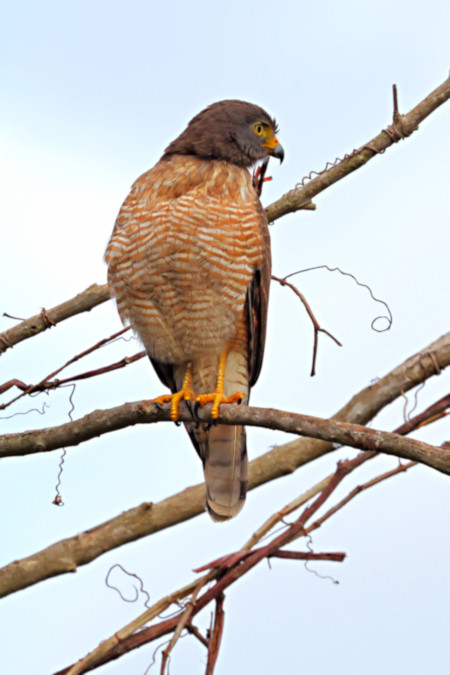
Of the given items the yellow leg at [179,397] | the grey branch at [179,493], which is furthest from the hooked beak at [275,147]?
the grey branch at [179,493]

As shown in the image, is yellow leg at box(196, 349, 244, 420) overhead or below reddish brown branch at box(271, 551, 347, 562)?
overhead

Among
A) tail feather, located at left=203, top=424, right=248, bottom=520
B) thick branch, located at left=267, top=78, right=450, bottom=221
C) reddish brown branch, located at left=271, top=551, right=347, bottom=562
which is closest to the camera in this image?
reddish brown branch, located at left=271, top=551, right=347, bottom=562

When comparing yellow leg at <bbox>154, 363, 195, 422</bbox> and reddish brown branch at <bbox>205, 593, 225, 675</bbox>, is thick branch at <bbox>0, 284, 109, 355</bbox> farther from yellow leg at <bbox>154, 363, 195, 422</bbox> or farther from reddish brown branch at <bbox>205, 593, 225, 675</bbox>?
reddish brown branch at <bbox>205, 593, 225, 675</bbox>

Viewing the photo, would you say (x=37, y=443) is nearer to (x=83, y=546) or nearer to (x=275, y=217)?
(x=83, y=546)

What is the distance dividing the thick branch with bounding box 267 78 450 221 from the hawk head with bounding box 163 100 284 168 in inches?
18.3

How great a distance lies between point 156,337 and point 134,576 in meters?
1.24

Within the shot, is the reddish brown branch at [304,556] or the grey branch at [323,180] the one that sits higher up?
the grey branch at [323,180]

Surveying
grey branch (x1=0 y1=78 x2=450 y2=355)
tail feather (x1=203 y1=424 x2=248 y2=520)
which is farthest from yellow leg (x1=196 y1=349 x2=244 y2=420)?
grey branch (x1=0 y1=78 x2=450 y2=355)

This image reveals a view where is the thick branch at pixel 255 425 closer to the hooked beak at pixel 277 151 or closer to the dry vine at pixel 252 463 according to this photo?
the dry vine at pixel 252 463

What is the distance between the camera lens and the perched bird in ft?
13.5

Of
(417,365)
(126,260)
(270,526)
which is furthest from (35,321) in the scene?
(417,365)

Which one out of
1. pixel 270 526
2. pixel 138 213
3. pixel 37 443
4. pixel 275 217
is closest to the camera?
pixel 37 443

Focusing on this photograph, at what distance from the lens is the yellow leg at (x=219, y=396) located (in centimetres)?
399

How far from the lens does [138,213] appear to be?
4.25 meters
